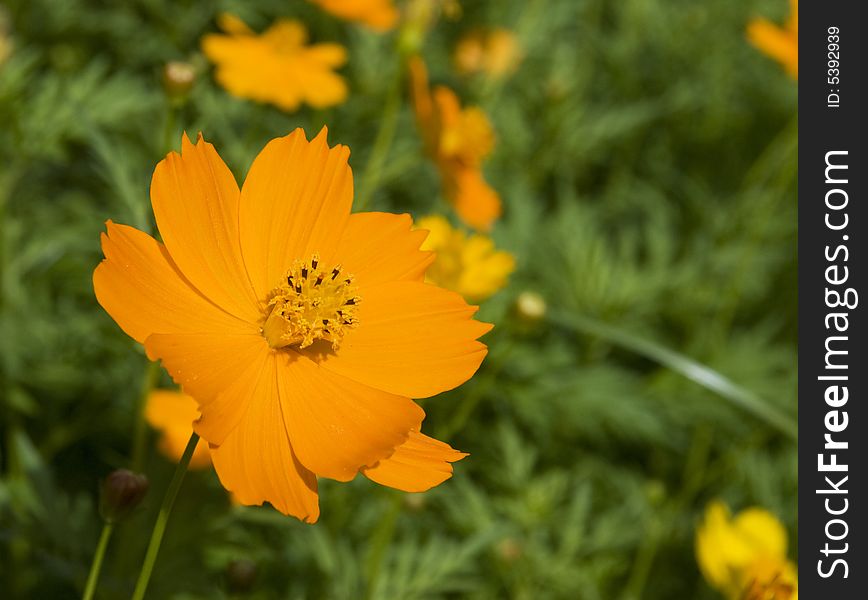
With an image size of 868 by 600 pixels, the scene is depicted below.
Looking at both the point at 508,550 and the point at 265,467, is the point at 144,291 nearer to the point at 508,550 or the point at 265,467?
the point at 265,467

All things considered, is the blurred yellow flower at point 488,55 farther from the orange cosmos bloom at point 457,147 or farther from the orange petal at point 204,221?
the orange petal at point 204,221

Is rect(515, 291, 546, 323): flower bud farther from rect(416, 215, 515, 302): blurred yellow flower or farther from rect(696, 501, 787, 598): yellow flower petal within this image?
rect(696, 501, 787, 598): yellow flower petal

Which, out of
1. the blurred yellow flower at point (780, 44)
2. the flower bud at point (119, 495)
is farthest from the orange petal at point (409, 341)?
the blurred yellow flower at point (780, 44)

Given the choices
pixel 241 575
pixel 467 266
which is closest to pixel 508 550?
pixel 467 266

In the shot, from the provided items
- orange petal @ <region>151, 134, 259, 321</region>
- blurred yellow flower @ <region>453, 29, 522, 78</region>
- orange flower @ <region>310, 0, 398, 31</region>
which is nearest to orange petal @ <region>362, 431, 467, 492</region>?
orange petal @ <region>151, 134, 259, 321</region>

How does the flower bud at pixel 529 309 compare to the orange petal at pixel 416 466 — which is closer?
the orange petal at pixel 416 466
